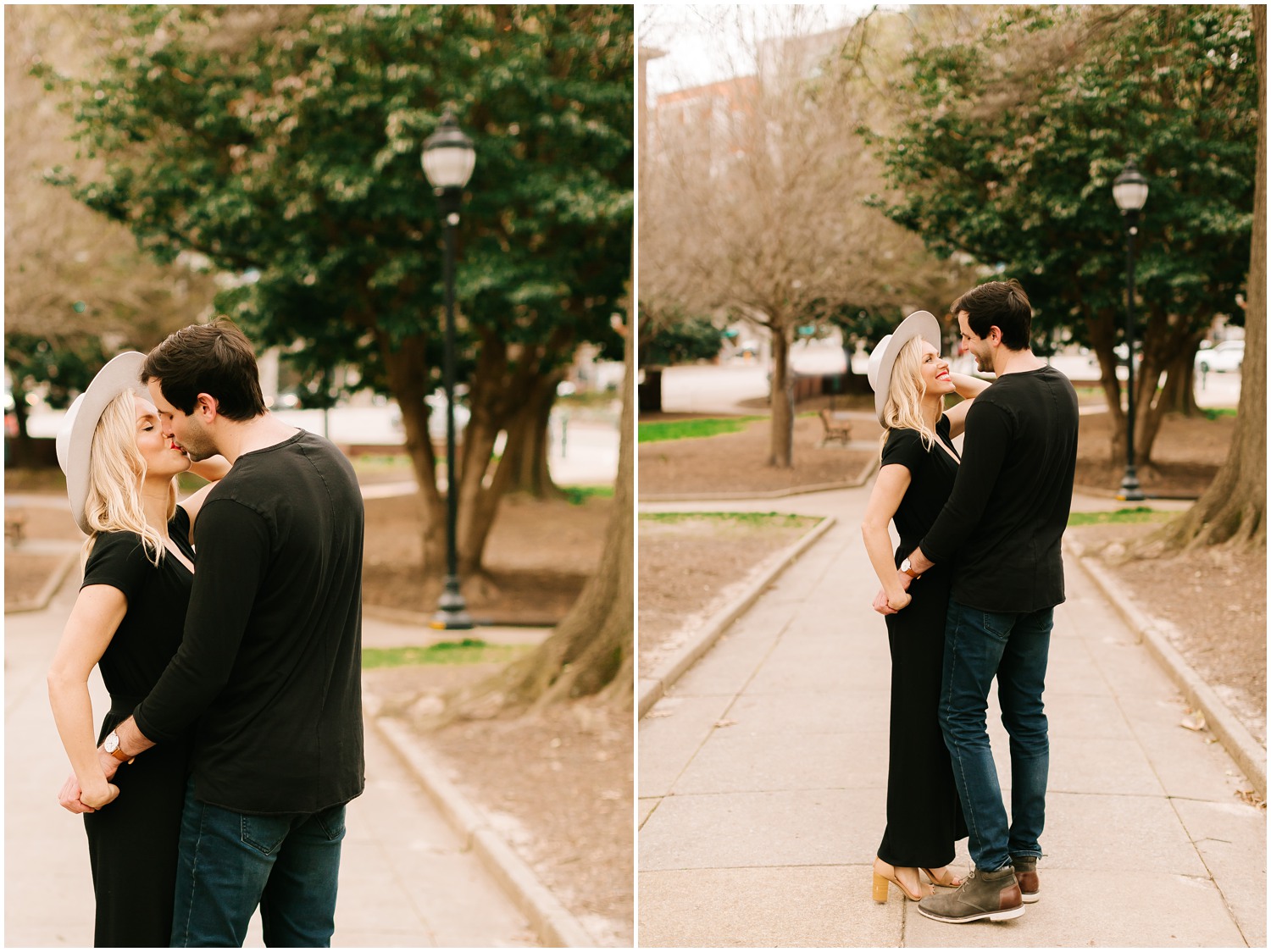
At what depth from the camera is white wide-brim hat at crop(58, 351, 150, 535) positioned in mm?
2756

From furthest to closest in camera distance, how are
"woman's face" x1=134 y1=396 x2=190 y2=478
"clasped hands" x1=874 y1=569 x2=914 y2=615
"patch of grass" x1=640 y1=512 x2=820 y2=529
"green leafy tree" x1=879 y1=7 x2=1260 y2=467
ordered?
"patch of grass" x1=640 y1=512 x2=820 y2=529
"green leafy tree" x1=879 y1=7 x2=1260 y2=467
"clasped hands" x1=874 y1=569 x2=914 y2=615
"woman's face" x1=134 y1=396 x2=190 y2=478

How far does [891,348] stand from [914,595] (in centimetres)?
78

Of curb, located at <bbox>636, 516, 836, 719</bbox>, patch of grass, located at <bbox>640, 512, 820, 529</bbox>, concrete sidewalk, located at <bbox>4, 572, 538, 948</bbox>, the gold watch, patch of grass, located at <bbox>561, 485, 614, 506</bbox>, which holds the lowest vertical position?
patch of grass, located at <bbox>561, 485, 614, 506</bbox>

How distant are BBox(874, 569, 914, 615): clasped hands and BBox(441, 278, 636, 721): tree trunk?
11.6 feet

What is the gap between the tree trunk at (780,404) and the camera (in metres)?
13.0

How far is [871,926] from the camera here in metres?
3.73

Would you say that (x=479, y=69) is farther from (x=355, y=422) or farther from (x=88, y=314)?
(x=355, y=422)

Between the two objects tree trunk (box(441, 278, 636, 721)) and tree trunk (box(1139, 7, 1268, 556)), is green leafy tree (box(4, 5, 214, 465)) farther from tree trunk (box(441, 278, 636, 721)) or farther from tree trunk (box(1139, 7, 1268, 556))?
tree trunk (box(1139, 7, 1268, 556))

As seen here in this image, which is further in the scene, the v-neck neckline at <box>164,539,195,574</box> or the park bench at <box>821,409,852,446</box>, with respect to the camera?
the park bench at <box>821,409,852,446</box>

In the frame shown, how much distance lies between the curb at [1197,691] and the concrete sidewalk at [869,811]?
0.22 ft

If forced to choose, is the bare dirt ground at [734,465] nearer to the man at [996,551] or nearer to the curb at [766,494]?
the curb at [766,494]

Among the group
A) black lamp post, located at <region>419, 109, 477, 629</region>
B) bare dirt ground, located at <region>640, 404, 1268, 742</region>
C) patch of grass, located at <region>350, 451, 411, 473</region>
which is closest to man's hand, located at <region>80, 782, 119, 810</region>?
bare dirt ground, located at <region>640, 404, 1268, 742</region>

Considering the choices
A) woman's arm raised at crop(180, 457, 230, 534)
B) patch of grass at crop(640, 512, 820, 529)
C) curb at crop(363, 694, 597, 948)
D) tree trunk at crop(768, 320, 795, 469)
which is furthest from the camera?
tree trunk at crop(768, 320, 795, 469)

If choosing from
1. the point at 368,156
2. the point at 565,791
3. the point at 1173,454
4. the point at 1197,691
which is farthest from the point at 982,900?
the point at 368,156
